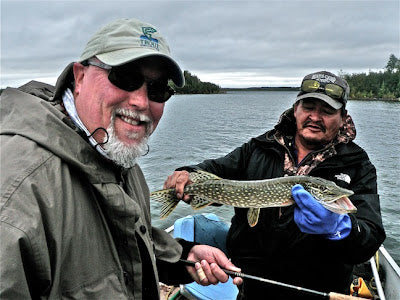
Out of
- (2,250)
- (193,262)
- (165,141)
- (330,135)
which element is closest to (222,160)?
(330,135)

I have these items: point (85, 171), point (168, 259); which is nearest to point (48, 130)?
point (85, 171)

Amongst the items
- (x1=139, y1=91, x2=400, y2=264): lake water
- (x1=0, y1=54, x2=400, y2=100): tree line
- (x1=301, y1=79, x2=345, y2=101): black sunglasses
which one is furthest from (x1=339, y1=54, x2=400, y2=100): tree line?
(x1=301, y1=79, x2=345, y2=101): black sunglasses

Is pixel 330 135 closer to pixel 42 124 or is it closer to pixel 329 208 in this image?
pixel 329 208

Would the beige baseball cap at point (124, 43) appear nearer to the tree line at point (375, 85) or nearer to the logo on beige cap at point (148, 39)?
the logo on beige cap at point (148, 39)

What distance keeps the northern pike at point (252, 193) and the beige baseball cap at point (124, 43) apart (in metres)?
1.58

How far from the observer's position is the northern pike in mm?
2920

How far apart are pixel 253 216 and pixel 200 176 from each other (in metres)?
0.59

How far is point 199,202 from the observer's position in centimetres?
334

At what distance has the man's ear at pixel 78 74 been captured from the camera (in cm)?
169

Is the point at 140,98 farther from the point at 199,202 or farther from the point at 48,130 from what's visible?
the point at 199,202

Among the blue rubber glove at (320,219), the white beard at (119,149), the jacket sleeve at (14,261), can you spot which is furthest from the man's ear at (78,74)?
the blue rubber glove at (320,219)

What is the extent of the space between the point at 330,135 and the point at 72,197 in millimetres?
2540

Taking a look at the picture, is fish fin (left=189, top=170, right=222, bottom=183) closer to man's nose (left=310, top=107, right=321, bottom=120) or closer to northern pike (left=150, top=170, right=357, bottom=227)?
northern pike (left=150, top=170, right=357, bottom=227)

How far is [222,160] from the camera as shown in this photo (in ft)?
11.9
